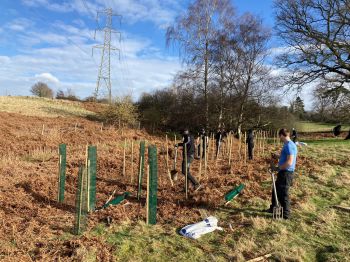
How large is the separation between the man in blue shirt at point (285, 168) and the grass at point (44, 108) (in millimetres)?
25923

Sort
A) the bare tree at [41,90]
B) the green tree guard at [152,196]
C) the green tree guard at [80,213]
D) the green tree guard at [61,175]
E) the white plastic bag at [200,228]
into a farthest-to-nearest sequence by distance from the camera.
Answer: the bare tree at [41,90] < the green tree guard at [61,175] < the green tree guard at [152,196] < the white plastic bag at [200,228] < the green tree guard at [80,213]

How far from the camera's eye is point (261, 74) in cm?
2184

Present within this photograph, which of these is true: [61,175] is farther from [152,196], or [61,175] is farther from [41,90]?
[41,90]

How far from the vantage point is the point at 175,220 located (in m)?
6.17

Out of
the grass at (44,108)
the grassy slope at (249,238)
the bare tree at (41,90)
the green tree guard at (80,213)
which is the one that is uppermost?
the bare tree at (41,90)

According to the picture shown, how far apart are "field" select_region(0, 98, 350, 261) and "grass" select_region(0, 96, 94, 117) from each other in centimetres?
2030

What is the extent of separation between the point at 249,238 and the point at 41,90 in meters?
59.5

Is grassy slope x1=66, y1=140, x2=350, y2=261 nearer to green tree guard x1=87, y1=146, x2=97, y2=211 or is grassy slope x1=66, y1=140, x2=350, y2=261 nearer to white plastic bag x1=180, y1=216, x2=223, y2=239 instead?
white plastic bag x1=180, y1=216, x2=223, y2=239

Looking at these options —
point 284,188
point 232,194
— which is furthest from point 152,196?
point 284,188

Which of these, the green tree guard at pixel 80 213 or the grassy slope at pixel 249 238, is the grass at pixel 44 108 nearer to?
the green tree guard at pixel 80 213

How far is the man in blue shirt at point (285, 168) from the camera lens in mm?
5949

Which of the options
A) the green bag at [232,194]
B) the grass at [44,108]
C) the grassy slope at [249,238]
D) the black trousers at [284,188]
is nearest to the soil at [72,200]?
the green bag at [232,194]

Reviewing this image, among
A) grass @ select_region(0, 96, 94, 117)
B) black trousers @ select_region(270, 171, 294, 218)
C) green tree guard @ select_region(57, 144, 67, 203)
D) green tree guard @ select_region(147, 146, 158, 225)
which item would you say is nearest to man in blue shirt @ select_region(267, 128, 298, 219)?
black trousers @ select_region(270, 171, 294, 218)

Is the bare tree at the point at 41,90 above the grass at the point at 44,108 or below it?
above
